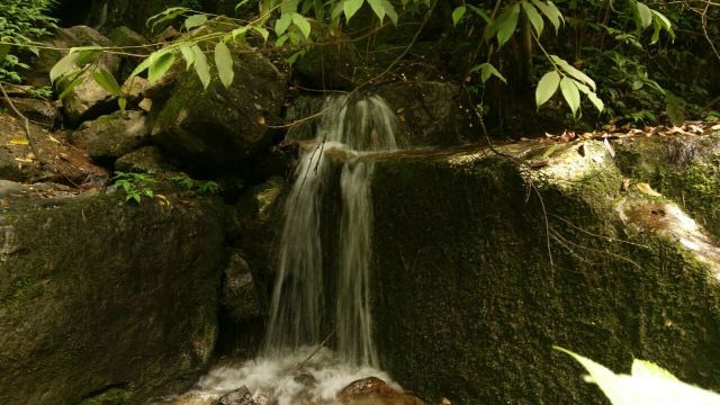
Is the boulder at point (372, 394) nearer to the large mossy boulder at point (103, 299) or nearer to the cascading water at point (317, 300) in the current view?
the cascading water at point (317, 300)

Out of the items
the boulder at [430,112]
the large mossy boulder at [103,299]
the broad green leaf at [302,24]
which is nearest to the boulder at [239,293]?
the large mossy boulder at [103,299]

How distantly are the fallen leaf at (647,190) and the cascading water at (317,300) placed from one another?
77.1 inches

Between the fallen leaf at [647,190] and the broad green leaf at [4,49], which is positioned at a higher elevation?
the broad green leaf at [4,49]

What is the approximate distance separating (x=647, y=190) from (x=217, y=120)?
3.57m

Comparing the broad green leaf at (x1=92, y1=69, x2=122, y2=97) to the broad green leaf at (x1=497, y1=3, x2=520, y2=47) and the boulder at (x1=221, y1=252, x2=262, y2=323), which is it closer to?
the broad green leaf at (x1=497, y1=3, x2=520, y2=47)

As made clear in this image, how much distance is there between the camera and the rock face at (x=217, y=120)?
4.26 metres

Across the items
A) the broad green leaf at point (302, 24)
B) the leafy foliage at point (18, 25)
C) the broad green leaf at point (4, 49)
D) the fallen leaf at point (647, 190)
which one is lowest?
the fallen leaf at point (647, 190)

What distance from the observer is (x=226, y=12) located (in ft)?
27.0

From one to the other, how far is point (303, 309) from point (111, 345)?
168cm

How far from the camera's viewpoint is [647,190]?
282 cm

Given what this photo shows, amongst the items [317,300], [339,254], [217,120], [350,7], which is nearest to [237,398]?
[317,300]

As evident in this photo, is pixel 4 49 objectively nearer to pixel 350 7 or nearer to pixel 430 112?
pixel 350 7

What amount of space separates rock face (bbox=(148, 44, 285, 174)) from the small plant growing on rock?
574mm

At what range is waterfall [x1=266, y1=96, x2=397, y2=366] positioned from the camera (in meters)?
3.84
